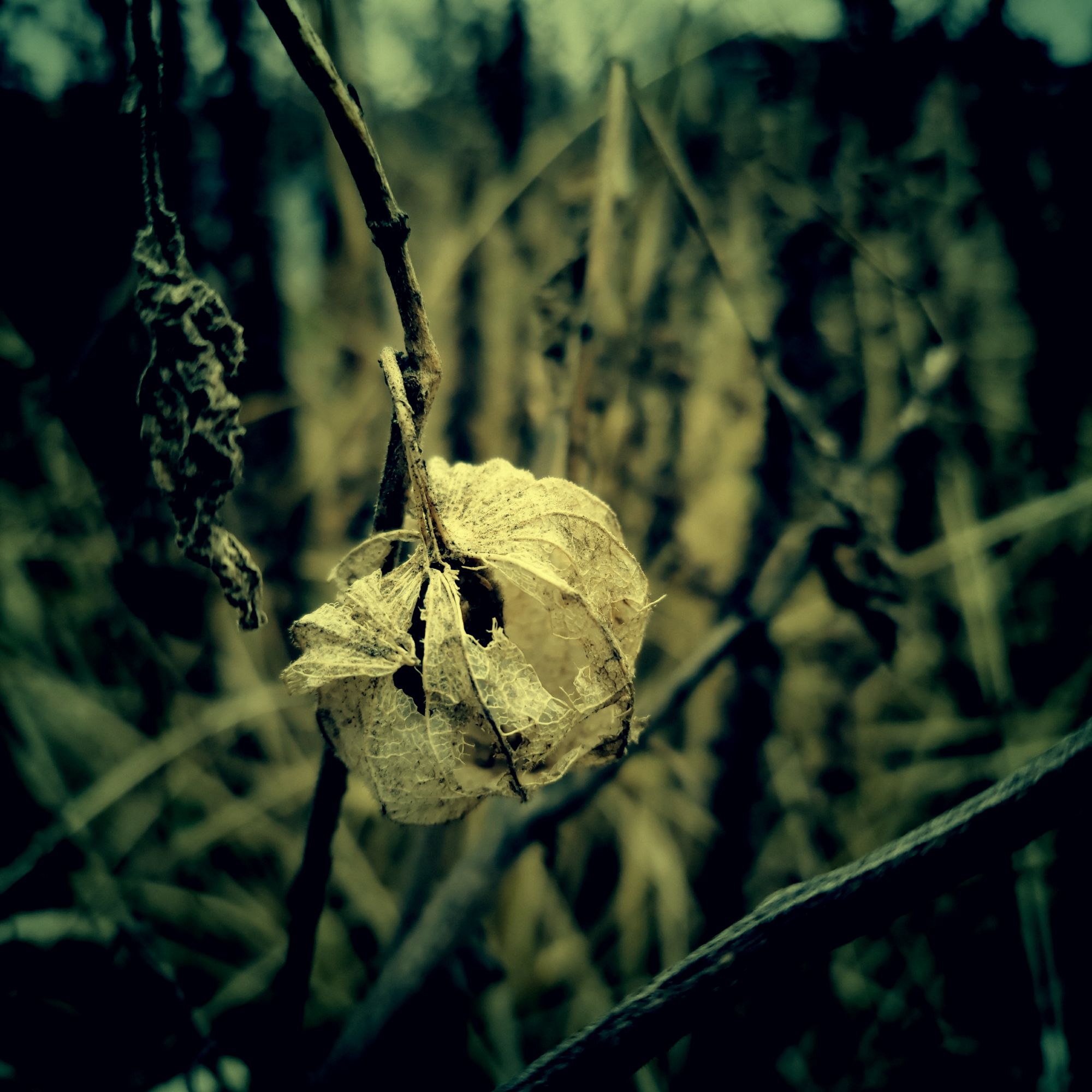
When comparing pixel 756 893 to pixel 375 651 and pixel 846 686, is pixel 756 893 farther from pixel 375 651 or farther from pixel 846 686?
pixel 375 651

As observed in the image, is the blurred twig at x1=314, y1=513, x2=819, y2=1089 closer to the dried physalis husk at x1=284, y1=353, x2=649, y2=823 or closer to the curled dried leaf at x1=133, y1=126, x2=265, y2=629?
the dried physalis husk at x1=284, y1=353, x2=649, y2=823

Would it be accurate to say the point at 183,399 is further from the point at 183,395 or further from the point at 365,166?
the point at 365,166

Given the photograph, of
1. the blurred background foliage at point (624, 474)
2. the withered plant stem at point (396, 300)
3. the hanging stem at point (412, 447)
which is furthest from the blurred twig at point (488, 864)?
the hanging stem at point (412, 447)

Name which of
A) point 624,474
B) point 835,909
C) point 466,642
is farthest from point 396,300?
point 624,474

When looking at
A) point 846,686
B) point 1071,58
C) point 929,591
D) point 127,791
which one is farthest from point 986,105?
point 127,791

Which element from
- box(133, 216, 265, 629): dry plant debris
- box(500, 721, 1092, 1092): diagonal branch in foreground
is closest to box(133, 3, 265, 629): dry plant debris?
box(133, 216, 265, 629): dry plant debris
